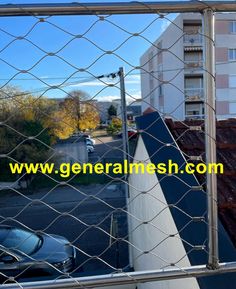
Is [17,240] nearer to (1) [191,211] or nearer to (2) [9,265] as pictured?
(2) [9,265]

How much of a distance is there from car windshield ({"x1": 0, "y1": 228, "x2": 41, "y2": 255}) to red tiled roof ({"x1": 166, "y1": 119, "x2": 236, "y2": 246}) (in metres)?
2.74

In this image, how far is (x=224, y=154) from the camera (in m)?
1.45

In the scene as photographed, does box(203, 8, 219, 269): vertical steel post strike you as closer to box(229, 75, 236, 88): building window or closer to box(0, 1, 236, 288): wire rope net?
box(0, 1, 236, 288): wire rope net

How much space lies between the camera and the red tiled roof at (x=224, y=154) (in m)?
1.11

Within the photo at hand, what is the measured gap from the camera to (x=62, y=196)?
1033cm

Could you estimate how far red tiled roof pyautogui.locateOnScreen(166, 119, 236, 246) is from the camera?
1.11 m

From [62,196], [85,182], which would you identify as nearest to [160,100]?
[85,182]

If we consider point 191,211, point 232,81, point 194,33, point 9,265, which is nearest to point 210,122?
point 194,33

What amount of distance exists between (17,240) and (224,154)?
3.12 m

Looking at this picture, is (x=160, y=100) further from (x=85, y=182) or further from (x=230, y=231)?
→ (x=230, y=231)

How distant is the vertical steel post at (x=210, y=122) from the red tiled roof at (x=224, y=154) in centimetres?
8

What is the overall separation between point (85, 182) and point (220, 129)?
9799 mm

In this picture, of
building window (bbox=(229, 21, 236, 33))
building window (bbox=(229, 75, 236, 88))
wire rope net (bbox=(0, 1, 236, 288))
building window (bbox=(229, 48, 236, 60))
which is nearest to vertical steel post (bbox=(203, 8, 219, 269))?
wire rope net (bbox=(0, 1, 236, 288))

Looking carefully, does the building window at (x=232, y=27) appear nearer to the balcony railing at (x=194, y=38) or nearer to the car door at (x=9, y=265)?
the balcony railing at (x=194, y=38)
